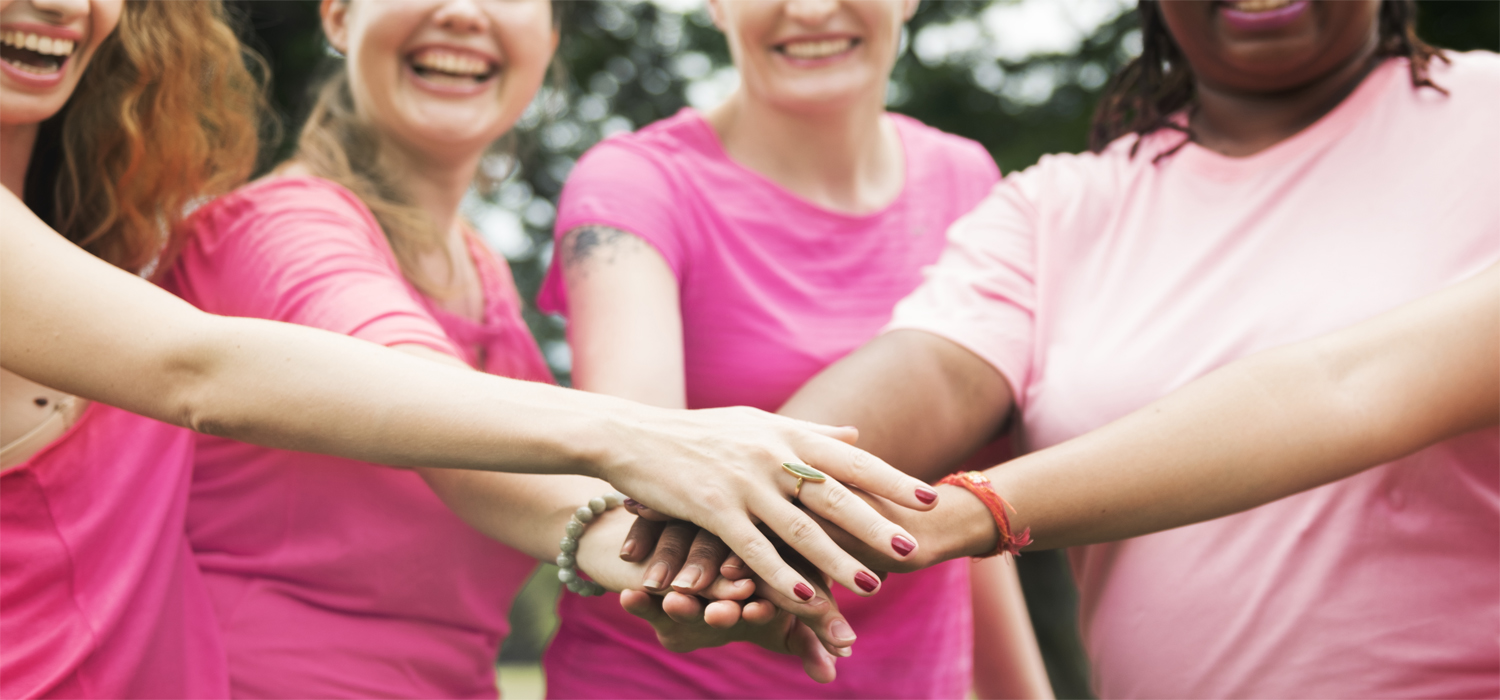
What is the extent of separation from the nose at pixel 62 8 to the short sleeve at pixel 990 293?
4.59 ft

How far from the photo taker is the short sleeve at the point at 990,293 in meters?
2.01

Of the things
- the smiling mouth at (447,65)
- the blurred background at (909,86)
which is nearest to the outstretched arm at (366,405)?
the smiling mouth at (447,65)

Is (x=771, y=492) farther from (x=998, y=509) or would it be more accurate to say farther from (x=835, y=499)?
(x=998, y=509)

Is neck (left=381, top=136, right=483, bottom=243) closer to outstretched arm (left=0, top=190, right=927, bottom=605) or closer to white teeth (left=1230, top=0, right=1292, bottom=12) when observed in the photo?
outstretched arm (left=0, top=190, right=927, bottom=605)

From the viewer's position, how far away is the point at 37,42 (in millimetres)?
1801

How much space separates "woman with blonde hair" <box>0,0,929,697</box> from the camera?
158 centimetres

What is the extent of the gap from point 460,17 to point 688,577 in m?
1.27

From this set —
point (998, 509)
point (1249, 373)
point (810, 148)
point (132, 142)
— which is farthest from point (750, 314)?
point (132, 142)

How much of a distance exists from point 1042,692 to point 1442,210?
1250 mm

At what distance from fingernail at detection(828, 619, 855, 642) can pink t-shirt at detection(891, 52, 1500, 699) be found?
0.53m

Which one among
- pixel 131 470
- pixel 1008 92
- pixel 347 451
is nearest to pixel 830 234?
pixel 347 451

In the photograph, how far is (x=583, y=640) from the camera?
2281mm

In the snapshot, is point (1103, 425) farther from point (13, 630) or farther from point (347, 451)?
point (13, 630)

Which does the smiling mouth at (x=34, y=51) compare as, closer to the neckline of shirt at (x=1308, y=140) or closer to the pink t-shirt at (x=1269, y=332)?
the pink t-shirt at (x=1269, y=332)
